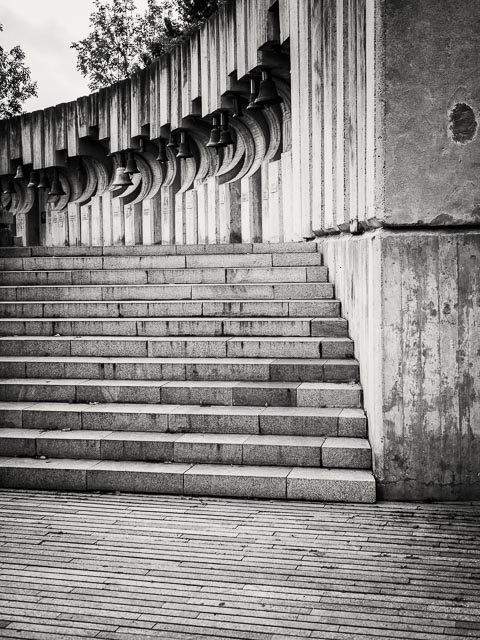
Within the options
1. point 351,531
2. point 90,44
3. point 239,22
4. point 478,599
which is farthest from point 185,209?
point 90,44

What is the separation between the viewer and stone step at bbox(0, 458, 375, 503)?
5.84 meters

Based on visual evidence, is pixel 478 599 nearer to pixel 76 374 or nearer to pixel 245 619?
pixel 245 619

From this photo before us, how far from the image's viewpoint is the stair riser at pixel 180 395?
6.82 metres

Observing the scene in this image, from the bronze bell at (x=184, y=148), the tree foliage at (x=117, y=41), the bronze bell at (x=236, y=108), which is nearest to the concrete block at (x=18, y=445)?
the bronze bell at (x=236, y=108)

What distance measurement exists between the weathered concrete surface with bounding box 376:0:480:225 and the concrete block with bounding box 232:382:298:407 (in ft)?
5.98

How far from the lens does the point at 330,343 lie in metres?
7.56

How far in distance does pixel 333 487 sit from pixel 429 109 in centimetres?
273

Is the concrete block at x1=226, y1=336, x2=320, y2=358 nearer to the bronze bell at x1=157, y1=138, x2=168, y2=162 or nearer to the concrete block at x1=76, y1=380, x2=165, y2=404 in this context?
the concrete block at x1=76, y1=380, x2=165, y2=404

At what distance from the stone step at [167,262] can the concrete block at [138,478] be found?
3.84 m

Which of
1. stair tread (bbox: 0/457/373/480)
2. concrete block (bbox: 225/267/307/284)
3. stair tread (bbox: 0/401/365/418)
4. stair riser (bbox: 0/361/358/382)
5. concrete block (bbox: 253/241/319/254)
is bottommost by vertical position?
stair tread (bbox: 0/457/373/480)

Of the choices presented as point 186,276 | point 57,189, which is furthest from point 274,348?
point 57,189

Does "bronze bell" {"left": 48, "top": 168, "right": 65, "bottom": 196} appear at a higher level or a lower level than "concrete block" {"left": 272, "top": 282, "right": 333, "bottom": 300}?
higher

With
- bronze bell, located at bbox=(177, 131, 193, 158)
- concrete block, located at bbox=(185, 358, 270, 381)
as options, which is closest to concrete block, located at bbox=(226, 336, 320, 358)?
concrete block, located at bbox=(185, 358, 270, 381)

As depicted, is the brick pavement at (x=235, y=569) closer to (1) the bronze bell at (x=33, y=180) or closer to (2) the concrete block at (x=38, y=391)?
(2) the concrete block at (x=38, y=391)
